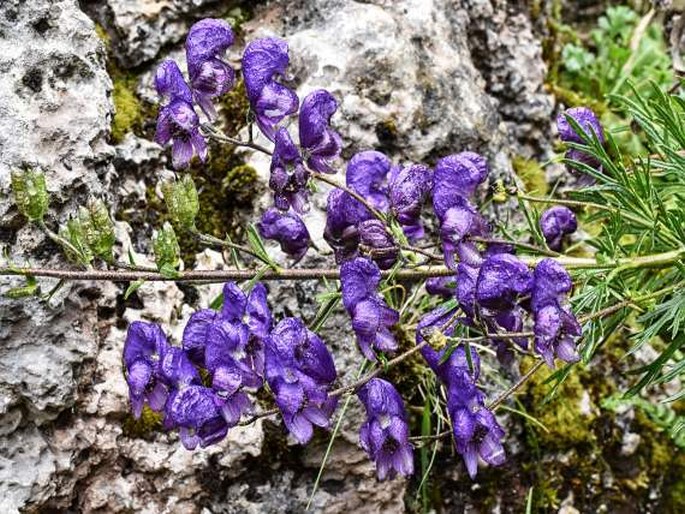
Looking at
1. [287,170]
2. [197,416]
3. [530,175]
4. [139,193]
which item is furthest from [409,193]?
[530,175]

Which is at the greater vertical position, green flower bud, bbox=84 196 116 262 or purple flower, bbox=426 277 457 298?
green flower bud, bbox=84 196 116 262

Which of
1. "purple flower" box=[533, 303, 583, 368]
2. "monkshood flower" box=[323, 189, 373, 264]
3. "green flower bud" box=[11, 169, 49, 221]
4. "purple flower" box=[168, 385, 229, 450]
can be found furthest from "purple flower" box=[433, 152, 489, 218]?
"green flower bud" box=[11, 169, 49, 221]

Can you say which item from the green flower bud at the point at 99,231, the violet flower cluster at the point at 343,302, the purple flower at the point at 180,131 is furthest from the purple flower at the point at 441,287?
the green flower bud at the point at 99,231

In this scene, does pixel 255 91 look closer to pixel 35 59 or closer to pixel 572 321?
pixel 35 59

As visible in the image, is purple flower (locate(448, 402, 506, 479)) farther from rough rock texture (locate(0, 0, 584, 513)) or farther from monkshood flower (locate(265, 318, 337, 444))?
rough rock texture (locate(0, 0, 584, 513))

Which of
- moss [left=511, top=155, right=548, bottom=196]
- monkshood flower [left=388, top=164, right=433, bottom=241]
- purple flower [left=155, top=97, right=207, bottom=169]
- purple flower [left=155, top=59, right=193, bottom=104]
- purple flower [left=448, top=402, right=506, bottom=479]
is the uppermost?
purple flower [left=155, top=59, right=193, bottom=104]

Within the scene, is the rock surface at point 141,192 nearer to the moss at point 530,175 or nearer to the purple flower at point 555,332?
the moss at point 530,175

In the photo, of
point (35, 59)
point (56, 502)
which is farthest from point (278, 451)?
point (35, 59)

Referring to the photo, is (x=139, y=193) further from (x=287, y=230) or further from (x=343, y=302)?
(x=343, y=302)
